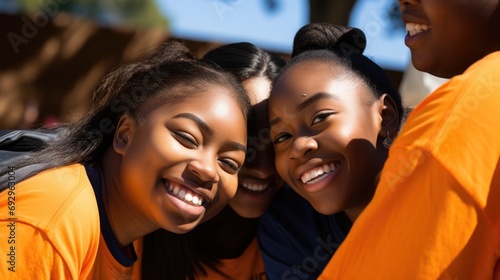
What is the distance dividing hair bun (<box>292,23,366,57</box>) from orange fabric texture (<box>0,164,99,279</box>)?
3.41 feet

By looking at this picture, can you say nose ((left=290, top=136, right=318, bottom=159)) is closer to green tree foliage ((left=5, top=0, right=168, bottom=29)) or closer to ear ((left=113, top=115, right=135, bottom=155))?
ear ((left=113, top=115, right=135, bottom=155))

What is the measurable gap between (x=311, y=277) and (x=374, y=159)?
56 cm

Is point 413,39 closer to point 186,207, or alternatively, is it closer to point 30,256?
point 186,207

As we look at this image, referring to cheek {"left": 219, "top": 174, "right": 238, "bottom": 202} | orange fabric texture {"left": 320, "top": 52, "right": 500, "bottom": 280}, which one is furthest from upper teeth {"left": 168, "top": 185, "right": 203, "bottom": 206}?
orange fabric texture {"left": 320, "top": 52, "right": 500, "bottom": 280}

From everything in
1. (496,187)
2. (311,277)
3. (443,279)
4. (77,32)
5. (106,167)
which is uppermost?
(496,187)

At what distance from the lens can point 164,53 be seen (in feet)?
8.68

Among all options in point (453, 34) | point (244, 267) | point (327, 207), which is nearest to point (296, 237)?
point (244, 267)

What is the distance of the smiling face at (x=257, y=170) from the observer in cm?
252

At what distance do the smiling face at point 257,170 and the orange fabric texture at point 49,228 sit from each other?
66 centimetres

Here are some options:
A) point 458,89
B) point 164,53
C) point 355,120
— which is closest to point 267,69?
point 164,53

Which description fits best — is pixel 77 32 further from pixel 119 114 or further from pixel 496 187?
pixel 496 187

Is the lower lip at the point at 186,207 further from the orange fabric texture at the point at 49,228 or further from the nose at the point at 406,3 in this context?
the nose at the point at 406,3

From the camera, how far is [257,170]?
99.7 inches

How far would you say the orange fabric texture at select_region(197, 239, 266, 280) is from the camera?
9.04ft
